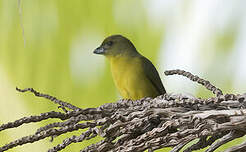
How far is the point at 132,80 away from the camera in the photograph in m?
1.43

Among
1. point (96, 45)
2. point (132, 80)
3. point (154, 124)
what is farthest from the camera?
point (96, 45)

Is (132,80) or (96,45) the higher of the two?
(96,45)

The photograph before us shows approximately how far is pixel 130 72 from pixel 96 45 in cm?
19

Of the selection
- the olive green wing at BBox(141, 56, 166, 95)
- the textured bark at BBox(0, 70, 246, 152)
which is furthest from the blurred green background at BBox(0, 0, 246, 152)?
the textured bark at BBox(0, 70, 246, 152)

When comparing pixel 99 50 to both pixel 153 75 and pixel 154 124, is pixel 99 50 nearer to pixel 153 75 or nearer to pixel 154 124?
pixel 153 75

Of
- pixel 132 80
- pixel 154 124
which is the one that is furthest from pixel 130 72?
pixel 154 124

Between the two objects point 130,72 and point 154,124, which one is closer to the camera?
point 154,124

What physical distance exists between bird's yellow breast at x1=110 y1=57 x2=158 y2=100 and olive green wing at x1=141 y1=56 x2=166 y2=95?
0.01 metres

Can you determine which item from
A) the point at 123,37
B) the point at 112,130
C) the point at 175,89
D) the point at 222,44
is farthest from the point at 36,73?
the point at 112,130

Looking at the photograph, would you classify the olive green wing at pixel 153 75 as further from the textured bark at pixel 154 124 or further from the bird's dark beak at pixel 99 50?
the textured bark at pixel 154 124

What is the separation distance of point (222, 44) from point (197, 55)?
0.09 metres

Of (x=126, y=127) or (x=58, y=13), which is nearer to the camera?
(x=126, y=127)

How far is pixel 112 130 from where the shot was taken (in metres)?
0.45

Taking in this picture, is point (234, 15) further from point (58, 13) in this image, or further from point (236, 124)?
point (236, 124)
